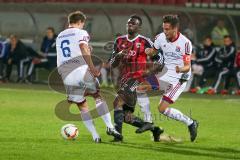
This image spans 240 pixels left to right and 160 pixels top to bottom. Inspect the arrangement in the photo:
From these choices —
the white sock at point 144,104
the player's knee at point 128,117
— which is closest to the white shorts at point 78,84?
the player's knee at point 128,117

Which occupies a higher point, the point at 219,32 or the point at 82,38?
the point at 82,38

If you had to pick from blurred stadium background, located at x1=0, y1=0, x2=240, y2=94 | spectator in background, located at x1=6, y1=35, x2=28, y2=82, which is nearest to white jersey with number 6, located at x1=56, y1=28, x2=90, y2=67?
blurred stadium background, located at x1=0, y1=0, x2=240, y2=94

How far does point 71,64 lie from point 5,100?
8020 mm

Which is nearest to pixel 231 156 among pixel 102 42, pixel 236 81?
pixel 236 81

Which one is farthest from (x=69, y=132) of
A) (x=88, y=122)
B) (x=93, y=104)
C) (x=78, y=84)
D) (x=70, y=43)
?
(x=93, y=104)

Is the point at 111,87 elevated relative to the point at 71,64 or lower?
lower

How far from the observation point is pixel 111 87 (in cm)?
2533

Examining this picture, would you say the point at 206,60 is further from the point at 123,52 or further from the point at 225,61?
the point at 123,52

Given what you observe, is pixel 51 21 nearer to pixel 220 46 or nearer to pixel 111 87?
pixel 111 87

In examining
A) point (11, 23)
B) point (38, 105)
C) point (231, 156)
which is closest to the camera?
point (231, 156)

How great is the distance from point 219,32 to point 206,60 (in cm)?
146

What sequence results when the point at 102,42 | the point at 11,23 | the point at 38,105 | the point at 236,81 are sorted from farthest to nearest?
the point at 11,23 → the point at 102,42 → the point at 236,81 → the point at 38,105

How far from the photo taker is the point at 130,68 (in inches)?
526

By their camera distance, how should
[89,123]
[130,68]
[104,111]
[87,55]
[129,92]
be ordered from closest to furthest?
[87,55] → [89,123] → [104,111] → [130,68] → [129,92]
